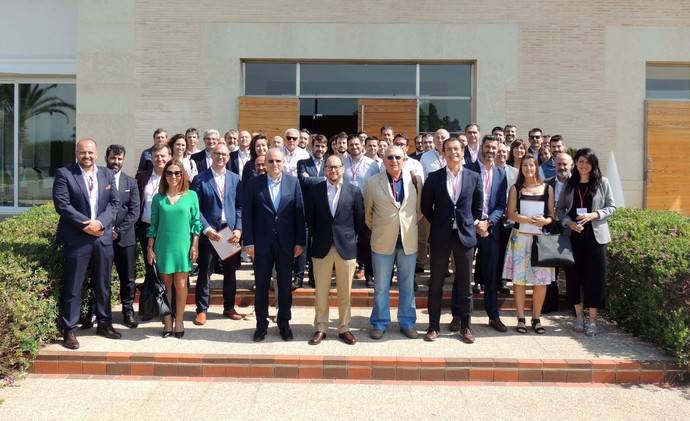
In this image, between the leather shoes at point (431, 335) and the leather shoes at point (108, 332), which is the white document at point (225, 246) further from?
the leather shoes at point (431, 335)

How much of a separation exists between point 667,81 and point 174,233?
11874 mm

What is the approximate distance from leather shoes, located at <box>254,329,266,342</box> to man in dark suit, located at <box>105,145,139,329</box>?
149 centimetres

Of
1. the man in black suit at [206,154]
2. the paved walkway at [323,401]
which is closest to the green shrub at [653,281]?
the paved walkway at [323,401]

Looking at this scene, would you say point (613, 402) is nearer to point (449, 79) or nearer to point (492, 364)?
point (492, 364)

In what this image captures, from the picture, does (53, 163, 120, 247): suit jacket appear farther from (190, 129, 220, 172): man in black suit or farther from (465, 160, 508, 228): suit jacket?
(465, 160, 508, 228): suit jacket

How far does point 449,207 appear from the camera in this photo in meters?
6.18

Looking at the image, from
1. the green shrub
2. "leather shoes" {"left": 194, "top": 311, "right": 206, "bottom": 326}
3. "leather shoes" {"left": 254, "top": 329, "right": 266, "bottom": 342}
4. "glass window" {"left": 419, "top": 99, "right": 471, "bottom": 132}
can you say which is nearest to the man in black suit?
"leather shoes" {"left": 194, "top": 311, "right": 206, "bottom": 326}

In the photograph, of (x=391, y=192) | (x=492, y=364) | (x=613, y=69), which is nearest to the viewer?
(x=492, y=364)

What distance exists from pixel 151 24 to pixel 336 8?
4047 mm

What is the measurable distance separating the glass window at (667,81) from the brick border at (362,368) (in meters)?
9.53

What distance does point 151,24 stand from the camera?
1277 centimetres

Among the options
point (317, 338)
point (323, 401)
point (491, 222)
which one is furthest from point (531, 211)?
point (323, 401)

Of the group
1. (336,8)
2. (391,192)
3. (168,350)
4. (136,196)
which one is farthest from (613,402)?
(336,8)

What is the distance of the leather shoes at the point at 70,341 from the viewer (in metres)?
5.78
